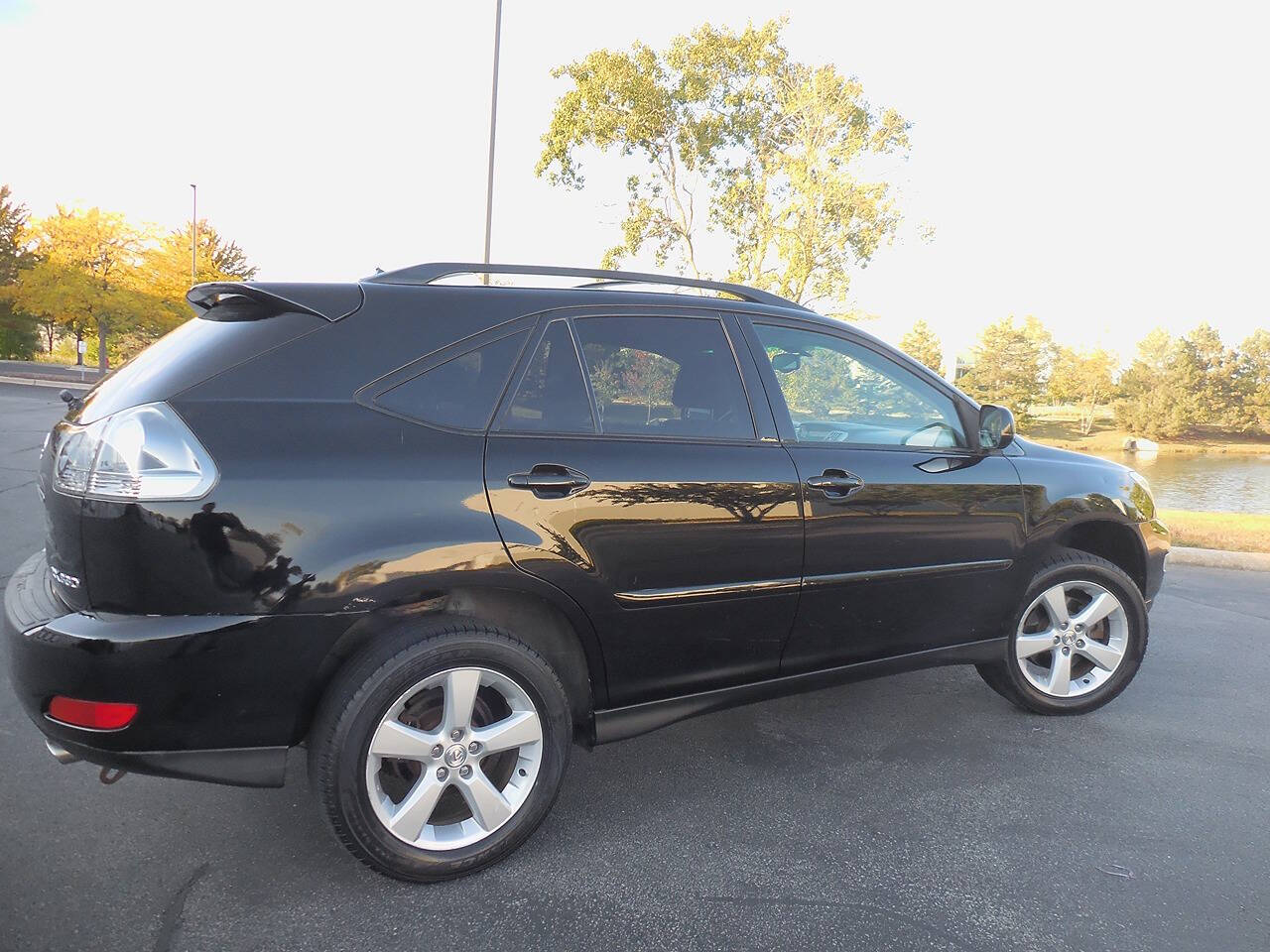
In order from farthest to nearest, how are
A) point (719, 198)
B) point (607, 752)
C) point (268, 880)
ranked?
1. point (719, 198)
2. point (607, 752)
3. point (268, 880)

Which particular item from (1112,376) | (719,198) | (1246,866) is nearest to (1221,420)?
(1112,376)

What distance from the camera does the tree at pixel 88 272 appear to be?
104 ft

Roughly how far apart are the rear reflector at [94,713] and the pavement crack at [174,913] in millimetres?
529

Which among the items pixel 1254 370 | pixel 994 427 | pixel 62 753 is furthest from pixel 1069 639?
pixel 1254 370

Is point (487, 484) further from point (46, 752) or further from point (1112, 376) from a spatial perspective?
point (1112, 376)

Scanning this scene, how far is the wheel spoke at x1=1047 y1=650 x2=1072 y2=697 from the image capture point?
3.63 metres

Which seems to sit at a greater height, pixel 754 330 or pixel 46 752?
pixel 754 330

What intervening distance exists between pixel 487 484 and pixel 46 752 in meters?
2.14

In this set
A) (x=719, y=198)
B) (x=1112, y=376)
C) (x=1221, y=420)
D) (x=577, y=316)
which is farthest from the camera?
(x=1112, y=376)

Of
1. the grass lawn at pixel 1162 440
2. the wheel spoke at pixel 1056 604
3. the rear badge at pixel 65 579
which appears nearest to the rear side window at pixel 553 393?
the rear badge at pixel 65 579

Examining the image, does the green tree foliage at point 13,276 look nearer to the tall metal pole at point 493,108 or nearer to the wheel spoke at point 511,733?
the tall metal pole at point 493,108

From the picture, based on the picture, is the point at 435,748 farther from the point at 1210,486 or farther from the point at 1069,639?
the point at 1210,486

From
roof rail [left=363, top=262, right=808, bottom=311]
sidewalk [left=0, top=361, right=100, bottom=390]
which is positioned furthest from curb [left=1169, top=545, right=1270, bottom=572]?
sidewalk [left=0, top=361, right=100, bottom=390]

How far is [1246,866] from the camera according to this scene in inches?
101
